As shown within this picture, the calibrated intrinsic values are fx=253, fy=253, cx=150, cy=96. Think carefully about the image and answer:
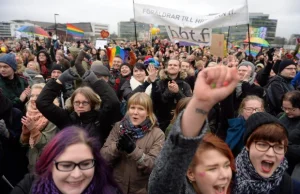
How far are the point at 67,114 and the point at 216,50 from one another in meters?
4.30

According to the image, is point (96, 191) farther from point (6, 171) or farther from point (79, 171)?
point (6, 171)

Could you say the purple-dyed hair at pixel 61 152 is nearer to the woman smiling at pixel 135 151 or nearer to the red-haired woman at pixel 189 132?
the woman smiling at pixel 135 151

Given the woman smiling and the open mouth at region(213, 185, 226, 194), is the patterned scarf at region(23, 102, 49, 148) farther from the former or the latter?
the open mouth at region(213, 185, 226, 194)

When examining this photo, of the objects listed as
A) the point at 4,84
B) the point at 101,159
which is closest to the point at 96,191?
the point at 101,159

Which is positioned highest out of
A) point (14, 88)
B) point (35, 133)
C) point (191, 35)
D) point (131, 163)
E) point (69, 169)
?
point (191, 35)

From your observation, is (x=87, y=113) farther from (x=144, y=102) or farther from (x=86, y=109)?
(x=144, y=102)

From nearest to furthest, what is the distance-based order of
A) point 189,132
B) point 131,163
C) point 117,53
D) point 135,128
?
point 189,132
point 131,163
point 135,128
point 117,53

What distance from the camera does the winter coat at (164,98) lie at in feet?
11.9

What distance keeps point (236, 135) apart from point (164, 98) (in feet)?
4.19

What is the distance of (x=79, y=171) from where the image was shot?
4.97ft

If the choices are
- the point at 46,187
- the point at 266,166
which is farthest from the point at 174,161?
the point at 266,166

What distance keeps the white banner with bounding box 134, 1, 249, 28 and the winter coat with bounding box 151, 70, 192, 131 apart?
2.20 metres

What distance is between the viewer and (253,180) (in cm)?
175

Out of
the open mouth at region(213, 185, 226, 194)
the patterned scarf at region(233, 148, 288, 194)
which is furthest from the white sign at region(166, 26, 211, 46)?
the open mouth at region(213, 185, 226, 194)
